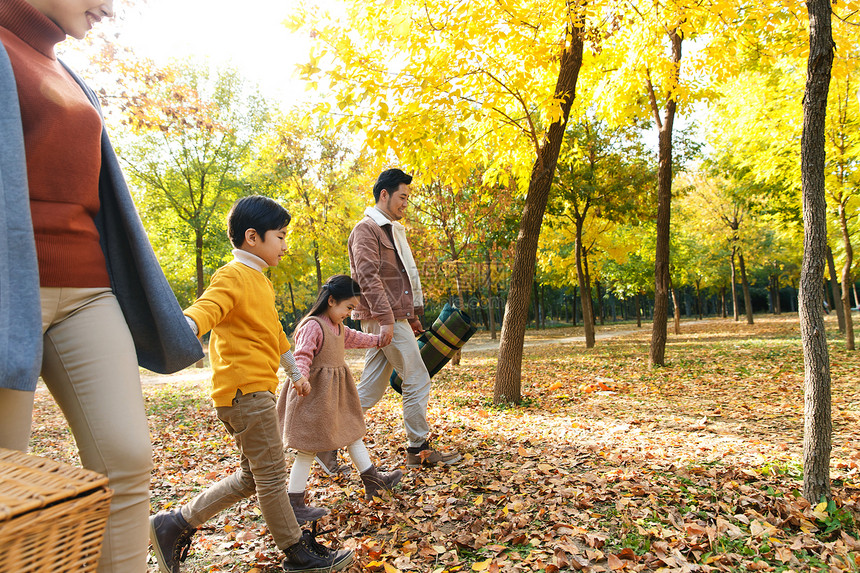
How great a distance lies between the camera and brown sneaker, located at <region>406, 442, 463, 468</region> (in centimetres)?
426

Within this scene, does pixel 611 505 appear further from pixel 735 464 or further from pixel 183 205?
pixel 183 205

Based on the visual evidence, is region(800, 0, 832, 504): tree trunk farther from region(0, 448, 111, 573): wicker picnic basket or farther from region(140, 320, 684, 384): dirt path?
region(140, 320, 684, 384): dirt path

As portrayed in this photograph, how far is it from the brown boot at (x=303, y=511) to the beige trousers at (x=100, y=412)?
5.08 ft

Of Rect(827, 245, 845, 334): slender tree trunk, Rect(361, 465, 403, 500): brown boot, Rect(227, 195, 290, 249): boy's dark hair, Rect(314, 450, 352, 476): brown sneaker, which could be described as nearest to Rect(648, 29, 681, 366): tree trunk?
Rect(827, 245, 845, 334): slender tree trunk

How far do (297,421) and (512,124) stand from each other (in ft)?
16.6

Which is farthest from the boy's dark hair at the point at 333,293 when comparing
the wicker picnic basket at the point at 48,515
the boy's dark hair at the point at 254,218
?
the wicker picnic basket at the point at 48,515

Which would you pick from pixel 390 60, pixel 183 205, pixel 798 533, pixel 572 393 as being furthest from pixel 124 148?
pixel 798 533

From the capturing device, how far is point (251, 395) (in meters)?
2.57

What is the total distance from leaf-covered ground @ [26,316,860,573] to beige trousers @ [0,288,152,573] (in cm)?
148

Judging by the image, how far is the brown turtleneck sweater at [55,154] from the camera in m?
1.57

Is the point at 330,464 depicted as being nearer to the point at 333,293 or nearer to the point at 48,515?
the point at 333,293

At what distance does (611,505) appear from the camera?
10.6 ft

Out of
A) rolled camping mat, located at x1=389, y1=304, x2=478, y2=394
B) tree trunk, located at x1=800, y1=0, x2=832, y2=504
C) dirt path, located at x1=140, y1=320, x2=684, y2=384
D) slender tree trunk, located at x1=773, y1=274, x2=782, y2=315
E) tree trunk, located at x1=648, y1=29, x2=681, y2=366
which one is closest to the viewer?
tree trunk, located at x1=800, y1=0, x2=832, y2=504

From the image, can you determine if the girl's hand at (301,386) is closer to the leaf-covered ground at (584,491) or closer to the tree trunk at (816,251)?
the leaf-covered ground at (584,491)
